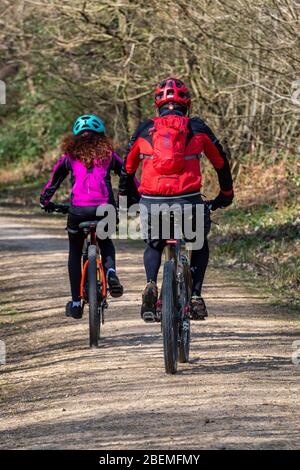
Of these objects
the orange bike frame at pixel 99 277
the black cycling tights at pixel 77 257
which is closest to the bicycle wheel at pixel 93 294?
the orange bike frame at pixel 99 277

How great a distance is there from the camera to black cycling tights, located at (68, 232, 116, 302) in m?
10.4

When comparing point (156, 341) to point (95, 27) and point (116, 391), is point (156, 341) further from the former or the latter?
point (95, 27)

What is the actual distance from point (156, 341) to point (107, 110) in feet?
62.4

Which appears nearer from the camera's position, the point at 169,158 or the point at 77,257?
the point at 169,158

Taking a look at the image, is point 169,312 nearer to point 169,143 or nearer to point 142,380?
point 142,380

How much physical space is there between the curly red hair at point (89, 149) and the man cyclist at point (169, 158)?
3.77 ft

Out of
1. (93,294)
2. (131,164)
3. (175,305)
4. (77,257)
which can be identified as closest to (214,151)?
(131,164)

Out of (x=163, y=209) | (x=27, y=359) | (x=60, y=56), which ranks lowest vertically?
(x=27, y=359)

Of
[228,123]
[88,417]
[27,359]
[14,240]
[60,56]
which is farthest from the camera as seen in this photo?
[60,56]

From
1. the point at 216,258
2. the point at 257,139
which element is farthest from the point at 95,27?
the point at 216,258

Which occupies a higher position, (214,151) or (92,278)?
(214,151)

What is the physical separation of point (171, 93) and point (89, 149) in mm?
1526

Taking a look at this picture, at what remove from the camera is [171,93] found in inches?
344

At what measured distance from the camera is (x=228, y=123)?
22.7 m
